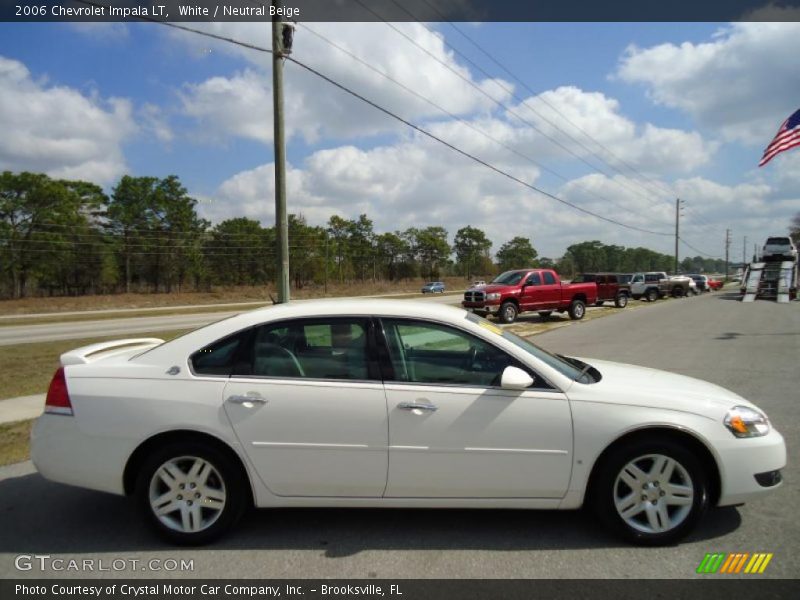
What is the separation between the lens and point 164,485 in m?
3.35

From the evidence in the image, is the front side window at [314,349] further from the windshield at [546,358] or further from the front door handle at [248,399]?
the windshield at [546,358]

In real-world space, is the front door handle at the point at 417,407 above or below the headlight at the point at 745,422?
above

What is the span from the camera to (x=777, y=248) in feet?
125

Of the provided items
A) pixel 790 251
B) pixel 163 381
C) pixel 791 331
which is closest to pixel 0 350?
pixel 163 381

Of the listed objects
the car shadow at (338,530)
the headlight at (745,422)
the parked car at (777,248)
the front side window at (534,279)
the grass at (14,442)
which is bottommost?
the grass at (14,442)

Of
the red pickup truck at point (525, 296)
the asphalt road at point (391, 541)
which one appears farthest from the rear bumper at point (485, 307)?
the asphalt road at point (391, 541)

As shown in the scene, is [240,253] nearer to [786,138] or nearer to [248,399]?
[786,138]

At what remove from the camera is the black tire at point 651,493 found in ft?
10.5

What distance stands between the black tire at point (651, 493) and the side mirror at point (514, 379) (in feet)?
2.25

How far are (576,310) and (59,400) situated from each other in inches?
809

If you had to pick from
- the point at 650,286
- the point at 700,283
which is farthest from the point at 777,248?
the point at 700,283

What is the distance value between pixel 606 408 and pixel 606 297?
2742 cm

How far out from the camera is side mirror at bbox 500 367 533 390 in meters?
3.21
